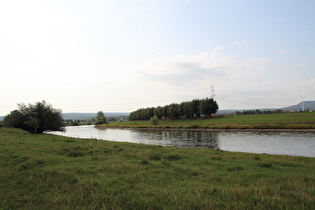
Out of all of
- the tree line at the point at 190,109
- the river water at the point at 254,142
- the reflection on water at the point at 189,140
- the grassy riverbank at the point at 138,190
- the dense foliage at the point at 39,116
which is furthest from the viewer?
the tree line at the point at 190,109

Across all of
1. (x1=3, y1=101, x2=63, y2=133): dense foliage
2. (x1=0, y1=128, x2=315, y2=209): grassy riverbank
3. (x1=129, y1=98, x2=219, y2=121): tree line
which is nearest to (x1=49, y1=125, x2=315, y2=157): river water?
(x1=3, y1=101, x2=63, y2=133): dense foliage

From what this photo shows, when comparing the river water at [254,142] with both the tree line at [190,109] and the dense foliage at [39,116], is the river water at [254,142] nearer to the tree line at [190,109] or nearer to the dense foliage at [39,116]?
the dense foliage at [39,116]

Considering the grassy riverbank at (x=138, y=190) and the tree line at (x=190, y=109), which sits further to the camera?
the tree line at (x=190, y=109)

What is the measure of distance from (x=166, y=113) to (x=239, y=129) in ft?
251

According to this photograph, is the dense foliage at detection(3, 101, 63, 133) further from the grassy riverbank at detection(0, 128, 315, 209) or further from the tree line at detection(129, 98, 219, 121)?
the tree line at detection(129, 98, 219, 121)

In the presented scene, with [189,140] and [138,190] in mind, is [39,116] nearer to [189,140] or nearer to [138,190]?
[189,140]

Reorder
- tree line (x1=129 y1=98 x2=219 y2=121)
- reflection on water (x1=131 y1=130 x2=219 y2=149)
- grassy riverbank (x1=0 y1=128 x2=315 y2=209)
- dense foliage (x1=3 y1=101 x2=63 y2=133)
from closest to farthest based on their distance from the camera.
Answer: grassy riverbank (x1=0 y1=128 x2=315 y2=209) → reflection on water (x1=131 y1=130 x2=219 y2=149) → dense foliage (x1=3 y1=101 x2=63 y2=133) → tree line (x1=129 y1=98 x2=219 y2=121)

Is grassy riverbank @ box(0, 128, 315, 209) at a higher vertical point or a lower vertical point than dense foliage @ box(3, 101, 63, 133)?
lower

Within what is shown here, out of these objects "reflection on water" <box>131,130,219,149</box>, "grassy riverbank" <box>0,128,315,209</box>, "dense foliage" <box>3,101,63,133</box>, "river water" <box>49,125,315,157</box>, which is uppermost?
"dense foliage" <box>3,101,63,133</box>

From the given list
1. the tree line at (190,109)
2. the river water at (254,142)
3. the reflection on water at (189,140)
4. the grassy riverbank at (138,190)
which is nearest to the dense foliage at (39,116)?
the river water at (254,142)

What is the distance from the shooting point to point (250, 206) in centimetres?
583

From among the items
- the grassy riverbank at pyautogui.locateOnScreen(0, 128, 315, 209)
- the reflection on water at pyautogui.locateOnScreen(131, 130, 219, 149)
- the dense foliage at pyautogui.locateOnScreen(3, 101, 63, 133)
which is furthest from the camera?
the dense foliage at pyautogui.locateOnScreen(3, 101, 63, 133)

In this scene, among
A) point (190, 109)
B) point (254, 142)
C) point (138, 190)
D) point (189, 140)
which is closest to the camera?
point (138, 190)

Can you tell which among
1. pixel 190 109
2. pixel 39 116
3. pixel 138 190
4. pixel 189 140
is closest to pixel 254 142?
pixel 189 140
